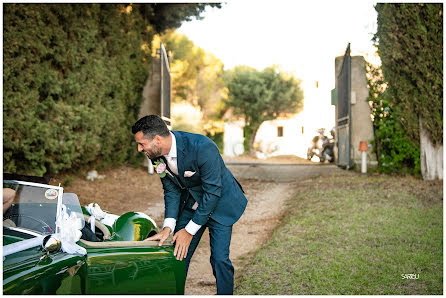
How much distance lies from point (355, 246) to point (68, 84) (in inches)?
249

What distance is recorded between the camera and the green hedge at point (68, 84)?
23.5 feet

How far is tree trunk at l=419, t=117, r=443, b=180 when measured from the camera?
30.7 ft

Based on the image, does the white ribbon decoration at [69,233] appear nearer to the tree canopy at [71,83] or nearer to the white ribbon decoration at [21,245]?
the white ribbon decoration at [21,245]

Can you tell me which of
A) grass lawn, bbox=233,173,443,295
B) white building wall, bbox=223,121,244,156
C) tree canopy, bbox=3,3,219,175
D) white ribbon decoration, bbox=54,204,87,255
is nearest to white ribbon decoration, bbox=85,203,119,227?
white ribbon decoration, bbox=54,204,87,255

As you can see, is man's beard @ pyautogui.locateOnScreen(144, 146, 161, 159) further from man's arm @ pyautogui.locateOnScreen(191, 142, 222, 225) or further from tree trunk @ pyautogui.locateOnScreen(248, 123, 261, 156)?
tree trunk @ pyautogui.locateOnScreen(248, 123, 261, 156)

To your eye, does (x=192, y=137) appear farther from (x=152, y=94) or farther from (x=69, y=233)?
(x=152, y=94)

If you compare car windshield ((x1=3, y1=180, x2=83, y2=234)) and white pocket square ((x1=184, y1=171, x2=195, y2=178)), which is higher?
white pocket square ((x1=184, y1=171, x2=195, y2=178))

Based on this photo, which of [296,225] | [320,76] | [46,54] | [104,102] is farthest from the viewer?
[320,76]

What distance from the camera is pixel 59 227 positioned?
2760 millimetres

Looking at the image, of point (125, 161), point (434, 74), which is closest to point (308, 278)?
point (434, 74)

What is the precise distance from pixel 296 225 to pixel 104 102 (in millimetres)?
5944

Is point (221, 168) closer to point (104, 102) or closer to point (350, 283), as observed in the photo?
point (350, 283)

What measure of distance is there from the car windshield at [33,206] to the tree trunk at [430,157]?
850cm

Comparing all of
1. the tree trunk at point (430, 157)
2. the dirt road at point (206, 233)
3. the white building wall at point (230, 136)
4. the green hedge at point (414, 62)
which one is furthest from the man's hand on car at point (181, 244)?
the white building wall at point (230, 136)
